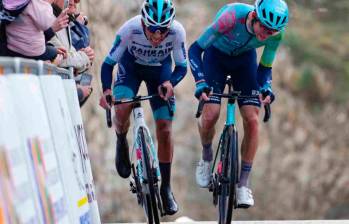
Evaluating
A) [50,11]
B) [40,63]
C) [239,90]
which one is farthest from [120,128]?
[40,63]

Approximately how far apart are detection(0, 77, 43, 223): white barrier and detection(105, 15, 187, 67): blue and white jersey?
3.95 metres

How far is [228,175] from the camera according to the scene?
7.70m

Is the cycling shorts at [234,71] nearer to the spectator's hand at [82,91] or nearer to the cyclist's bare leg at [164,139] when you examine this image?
the cyclist's bare leg at [164,139]

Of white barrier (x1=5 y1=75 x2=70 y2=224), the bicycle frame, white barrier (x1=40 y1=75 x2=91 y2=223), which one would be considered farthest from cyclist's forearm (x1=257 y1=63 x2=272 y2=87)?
white barrier (x1=5 y1=75 x2=70 y2=224)

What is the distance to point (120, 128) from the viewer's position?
28.5ft

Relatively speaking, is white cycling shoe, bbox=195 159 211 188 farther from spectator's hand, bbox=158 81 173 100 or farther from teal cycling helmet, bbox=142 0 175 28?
teal cycling helmet, bbox=142 0 175 28

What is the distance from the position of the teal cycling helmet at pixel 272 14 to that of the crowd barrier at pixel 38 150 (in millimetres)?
2193

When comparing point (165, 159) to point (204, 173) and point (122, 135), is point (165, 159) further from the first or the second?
point (122, 135)

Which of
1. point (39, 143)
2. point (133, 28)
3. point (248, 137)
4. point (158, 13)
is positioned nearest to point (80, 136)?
point (158, 13)

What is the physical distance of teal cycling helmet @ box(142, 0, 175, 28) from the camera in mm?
7484

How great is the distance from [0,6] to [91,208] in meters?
1.59

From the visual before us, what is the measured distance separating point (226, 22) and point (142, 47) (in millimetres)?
815

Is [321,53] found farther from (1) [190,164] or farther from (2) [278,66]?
(1) [190,164]

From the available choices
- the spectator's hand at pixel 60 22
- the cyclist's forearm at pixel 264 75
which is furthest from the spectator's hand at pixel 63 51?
the cyclist's forearm at pixel 264 75
